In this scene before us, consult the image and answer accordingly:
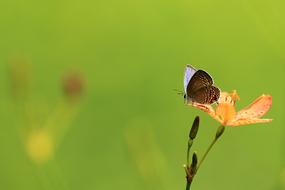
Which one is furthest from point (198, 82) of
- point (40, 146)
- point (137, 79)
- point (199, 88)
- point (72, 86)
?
point (137, 79)

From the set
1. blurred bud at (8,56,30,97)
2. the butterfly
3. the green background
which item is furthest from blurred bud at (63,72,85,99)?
the green background

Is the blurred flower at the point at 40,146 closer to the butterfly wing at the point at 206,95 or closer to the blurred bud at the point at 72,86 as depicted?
the blurred bud at the point at 72,86

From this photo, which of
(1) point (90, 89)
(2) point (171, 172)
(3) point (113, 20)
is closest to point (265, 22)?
(2) point (171, 172)

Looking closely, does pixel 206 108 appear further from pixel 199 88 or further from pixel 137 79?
pixel 137 79

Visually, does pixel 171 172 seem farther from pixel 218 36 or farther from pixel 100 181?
pixel 218 36

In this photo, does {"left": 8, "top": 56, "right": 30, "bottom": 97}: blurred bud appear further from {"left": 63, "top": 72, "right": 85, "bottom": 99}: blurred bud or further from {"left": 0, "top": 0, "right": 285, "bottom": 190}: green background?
{"left": 0, "top": 0, "right": 285, "bottom": 190}: green background
